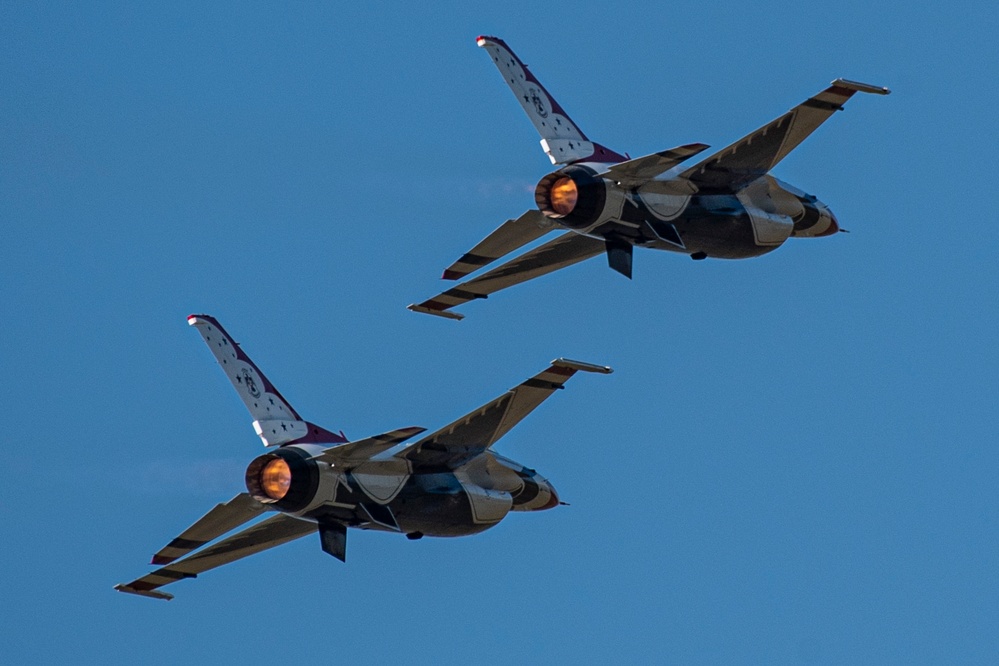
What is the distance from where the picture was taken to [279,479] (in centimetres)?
6531

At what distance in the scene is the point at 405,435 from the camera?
6294 centimetres

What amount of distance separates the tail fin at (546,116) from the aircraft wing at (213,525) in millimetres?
10172

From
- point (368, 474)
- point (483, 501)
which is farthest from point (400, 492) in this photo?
point (483, 501)

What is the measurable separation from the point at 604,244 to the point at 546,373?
8.67 metres

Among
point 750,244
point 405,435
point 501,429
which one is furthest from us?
point 750,244

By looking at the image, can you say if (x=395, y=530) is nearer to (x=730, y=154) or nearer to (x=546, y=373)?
(x=546, y=373)

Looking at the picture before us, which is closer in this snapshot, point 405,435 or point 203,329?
point 405,435

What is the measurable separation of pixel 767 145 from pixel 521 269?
23.4ft

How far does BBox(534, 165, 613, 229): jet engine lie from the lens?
2714 inches

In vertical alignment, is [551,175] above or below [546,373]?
above

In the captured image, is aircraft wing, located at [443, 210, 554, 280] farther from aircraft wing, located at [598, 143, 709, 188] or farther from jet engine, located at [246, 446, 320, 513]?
jet engine, located at [246, 446, 320, 513]

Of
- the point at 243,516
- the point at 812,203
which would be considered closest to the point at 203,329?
the point at 243,516

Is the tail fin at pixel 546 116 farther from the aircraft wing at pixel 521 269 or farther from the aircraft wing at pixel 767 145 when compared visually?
the aircraft wing at pixel 521 269

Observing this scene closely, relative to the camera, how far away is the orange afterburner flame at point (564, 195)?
68938 millimetres
